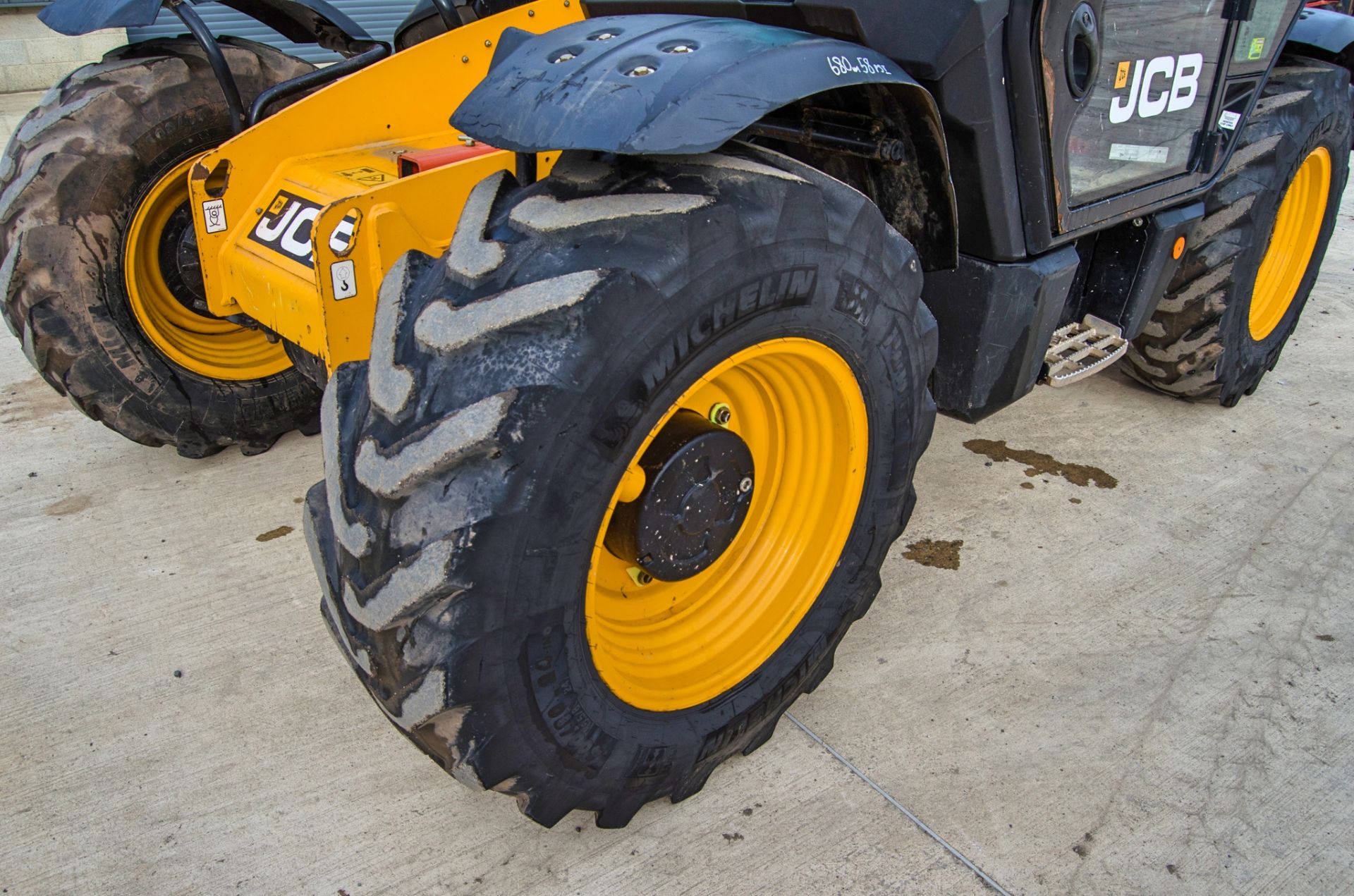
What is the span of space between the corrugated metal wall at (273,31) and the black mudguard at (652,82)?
6.78 meters

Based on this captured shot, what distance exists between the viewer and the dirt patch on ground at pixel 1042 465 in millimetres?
3408

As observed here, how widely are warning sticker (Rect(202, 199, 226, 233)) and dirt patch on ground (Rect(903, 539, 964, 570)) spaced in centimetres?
210

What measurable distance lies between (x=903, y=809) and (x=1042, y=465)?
5.65 feet

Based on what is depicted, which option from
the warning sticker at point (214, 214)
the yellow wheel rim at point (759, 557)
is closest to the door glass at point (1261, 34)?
the yellow wheel rim at point (759, 557)

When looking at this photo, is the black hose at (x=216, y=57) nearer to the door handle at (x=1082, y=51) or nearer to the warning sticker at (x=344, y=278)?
the warning sticker at (x=344, y=278)

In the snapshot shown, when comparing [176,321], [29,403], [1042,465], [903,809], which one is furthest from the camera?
[29,403]

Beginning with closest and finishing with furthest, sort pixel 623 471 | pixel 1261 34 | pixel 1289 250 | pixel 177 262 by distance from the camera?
pixel 623 471
pixel 1261 34
pixel 177 262
pixel 1289 250

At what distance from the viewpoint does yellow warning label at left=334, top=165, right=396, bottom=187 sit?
2602 millimetres

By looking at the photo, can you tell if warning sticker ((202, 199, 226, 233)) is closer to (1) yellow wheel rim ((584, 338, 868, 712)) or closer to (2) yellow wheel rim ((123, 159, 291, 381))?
(2) yellow wheel rim ((123, 159, 291, 381))

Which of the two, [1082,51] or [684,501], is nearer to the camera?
[684,501]

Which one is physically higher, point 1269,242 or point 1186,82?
point 1186,82

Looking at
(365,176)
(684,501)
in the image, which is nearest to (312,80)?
(365,176)

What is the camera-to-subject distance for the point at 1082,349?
287 centimetres

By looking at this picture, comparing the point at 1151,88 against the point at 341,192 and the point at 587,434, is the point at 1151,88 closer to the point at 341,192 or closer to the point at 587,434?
the point at 587,434
